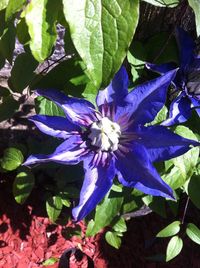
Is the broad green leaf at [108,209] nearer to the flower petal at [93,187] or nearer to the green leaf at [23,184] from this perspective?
the green leaf at [23,184]

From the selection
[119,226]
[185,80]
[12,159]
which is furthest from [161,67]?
[119,226]

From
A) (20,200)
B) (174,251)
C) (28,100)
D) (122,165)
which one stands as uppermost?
(122,165)

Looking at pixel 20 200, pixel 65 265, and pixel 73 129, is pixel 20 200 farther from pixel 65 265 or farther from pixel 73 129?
pixel 73 129

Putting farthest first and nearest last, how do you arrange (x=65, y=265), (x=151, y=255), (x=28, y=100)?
(x=151, y=255)
(x=65, y=265)
(x=28, y=100)

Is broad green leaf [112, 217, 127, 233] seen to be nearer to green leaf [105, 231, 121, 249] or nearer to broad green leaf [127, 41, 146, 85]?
green leaf [105, 231, 121, 249]

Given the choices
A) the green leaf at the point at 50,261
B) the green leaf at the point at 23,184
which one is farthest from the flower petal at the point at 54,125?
the green leaf at the point at 50,261

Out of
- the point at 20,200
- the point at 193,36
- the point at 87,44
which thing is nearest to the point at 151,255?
the point at 20,200

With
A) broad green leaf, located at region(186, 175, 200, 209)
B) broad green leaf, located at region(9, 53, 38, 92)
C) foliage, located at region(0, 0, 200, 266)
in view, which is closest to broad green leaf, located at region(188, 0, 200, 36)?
foliage, located at region(0, 0, 200, 266)

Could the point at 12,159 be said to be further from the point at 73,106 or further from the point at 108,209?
the point at 73,106
